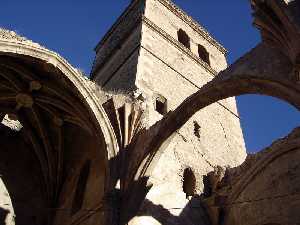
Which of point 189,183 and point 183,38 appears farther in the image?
point 183,38

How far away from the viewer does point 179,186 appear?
8273 mm

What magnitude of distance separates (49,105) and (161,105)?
301cm

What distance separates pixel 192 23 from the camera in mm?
15234

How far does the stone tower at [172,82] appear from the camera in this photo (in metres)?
8.27

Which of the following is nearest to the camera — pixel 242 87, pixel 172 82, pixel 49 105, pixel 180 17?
pixel 242 87

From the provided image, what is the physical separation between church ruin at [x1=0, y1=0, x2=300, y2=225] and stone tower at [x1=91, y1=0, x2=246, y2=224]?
5 cm

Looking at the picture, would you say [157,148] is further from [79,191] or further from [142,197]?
[79,191]

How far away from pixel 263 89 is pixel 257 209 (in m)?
3.68

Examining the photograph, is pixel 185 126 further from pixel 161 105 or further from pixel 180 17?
pixel 180 17

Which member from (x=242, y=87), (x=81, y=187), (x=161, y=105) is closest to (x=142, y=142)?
(x=242, y=87)

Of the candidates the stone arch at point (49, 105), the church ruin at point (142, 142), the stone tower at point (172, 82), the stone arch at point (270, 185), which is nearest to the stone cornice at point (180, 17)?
the stone tower at point (172, 82)

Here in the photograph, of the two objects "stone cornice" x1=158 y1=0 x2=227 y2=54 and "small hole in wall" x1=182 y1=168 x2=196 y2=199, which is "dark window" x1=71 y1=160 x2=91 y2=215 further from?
"stone cornice" x1=158 y1=0 x2=227 y2=54

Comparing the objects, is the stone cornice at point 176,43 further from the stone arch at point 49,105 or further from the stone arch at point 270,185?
the stone arch at point 270,185

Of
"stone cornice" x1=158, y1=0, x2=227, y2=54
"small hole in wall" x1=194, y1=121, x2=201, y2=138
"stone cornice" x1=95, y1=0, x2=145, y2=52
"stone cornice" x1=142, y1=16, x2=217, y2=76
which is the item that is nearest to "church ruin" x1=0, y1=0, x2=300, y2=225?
"small hole in wall" x1=194, y1=121, x2=201, y2=138
